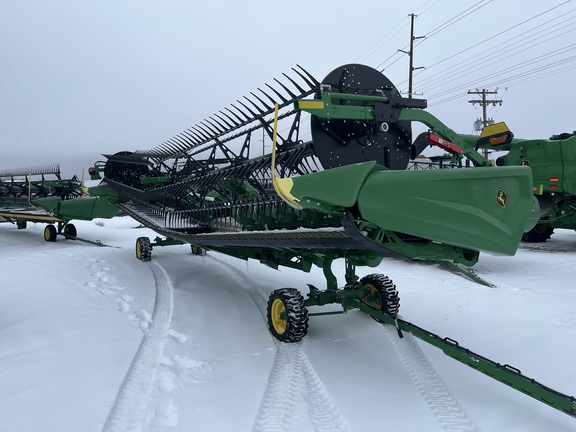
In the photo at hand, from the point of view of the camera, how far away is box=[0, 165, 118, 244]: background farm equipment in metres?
12.8

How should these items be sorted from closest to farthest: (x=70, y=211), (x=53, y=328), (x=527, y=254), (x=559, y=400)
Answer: (x=559, y=400) < (x=53, y=328) < (x=527, y=254) < (x=70, y=211)

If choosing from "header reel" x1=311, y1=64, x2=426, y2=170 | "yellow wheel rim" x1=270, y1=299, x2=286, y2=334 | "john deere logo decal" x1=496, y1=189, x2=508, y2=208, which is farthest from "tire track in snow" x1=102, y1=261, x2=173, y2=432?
"john deere logo decal" x1=496, y1=189, x2=508, y2=208

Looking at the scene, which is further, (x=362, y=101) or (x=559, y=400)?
(x=362, y=101)

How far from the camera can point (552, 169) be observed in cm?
993

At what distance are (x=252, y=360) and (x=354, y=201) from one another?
182 cm

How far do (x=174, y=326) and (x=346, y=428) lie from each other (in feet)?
8.83

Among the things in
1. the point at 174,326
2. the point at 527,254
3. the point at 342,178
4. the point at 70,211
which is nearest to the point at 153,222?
the point at 174,326

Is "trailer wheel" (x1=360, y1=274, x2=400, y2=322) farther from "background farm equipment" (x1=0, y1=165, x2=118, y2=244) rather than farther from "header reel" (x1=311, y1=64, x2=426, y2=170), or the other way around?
"background farm equipment" (x1=0, y1=165, x2=118, y2=244)

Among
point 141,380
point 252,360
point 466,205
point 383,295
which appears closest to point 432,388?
point 466,205

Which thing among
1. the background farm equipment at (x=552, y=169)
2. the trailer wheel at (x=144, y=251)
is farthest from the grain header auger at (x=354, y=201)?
the background farm equipment at (x=552, y=169)

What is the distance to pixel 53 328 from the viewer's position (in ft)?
14.5

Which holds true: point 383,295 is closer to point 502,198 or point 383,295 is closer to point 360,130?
point 360,130

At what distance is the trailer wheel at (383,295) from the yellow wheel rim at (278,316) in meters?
0.99

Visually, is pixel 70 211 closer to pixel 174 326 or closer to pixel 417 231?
pixel 174 326
